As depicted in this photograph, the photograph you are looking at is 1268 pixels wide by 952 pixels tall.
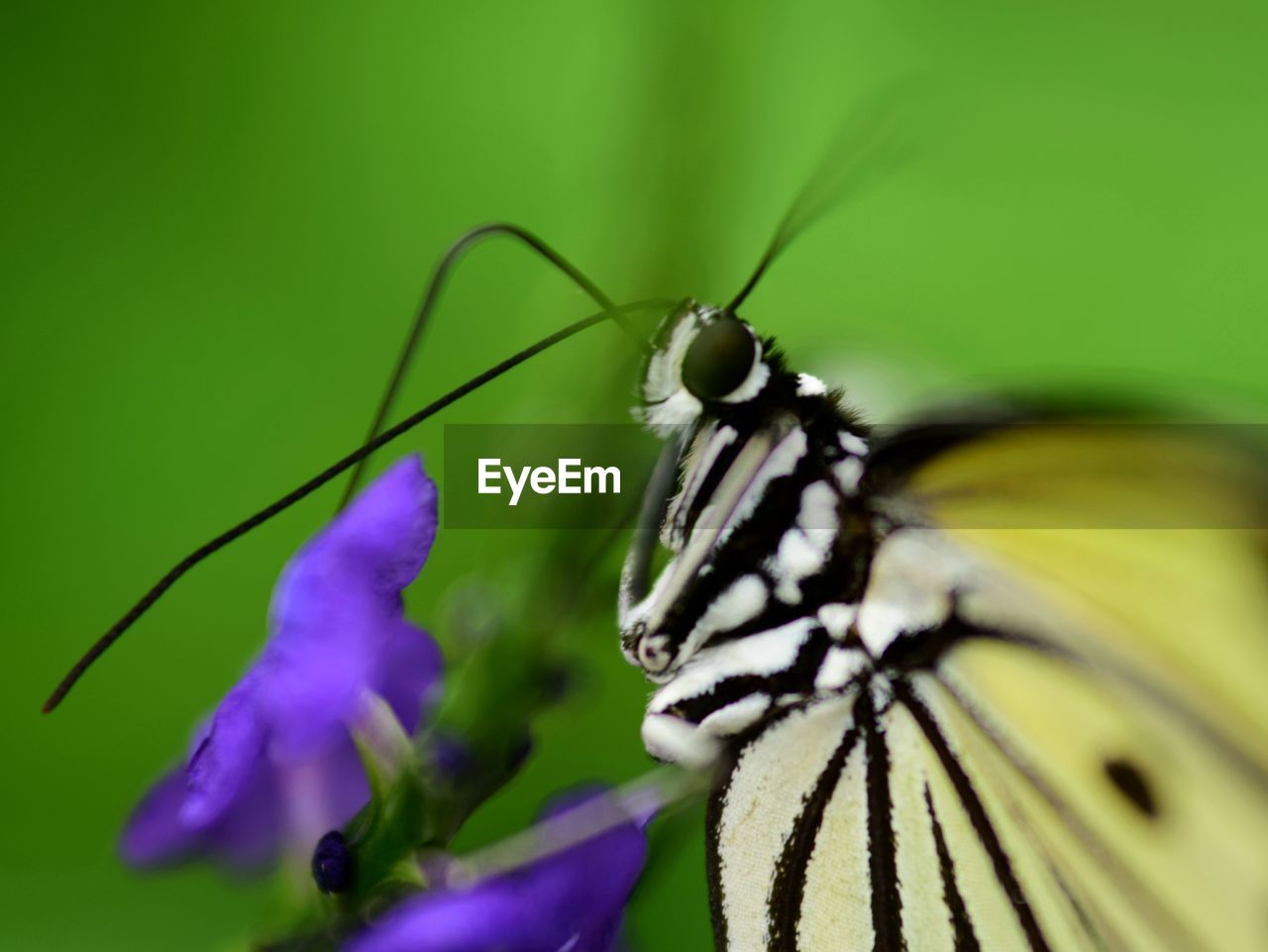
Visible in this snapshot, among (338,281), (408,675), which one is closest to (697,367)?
(408,675)

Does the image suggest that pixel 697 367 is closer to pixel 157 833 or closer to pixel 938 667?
pixel 938 667

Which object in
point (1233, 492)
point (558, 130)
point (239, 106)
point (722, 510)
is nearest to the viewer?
point (1233, 492)

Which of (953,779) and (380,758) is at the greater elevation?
(380,758)

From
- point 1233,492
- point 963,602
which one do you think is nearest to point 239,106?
point 963,602

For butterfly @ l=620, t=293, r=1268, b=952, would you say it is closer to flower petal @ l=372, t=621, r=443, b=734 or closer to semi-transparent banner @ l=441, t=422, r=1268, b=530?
semi-transparent banner @ l=441, t=422, r=1268, b=530

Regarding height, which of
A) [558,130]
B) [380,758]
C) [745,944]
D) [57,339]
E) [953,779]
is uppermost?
[558,130]

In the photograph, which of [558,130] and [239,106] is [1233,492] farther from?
[239,106]
